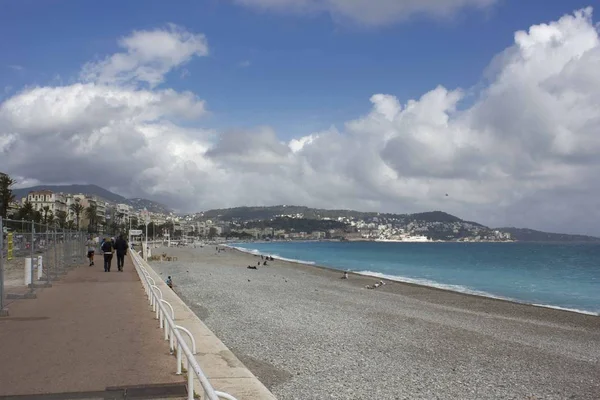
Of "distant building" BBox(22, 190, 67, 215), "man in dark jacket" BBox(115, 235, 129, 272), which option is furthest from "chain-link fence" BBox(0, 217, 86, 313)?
"distant building" BBox(22, 190, 67, 215)

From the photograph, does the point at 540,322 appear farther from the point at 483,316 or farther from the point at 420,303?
the point at 420,303

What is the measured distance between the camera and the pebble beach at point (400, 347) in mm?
9164

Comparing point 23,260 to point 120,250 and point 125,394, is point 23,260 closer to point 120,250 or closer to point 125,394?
point 120,250

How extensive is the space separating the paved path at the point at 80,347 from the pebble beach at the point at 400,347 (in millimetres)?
2076

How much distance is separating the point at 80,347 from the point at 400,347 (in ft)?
24.4

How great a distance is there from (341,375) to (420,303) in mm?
15942

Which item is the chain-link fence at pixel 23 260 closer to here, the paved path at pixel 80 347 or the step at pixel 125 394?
the paved path at pixel 80 347

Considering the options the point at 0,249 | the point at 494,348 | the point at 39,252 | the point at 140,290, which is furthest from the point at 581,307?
the point at 0,249

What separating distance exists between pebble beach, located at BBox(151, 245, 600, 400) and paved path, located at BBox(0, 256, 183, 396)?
2076 mm

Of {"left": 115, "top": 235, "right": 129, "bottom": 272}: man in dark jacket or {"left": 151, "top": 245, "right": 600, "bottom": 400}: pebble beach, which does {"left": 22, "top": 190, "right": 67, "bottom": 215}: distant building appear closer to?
{"left": 115, "top": 235, "right": 129, "bottom": 272}: man in dark jacket

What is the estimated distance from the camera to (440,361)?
1136cm

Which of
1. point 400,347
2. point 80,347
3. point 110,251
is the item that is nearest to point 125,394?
point 80,347

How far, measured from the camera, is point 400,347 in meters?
12.6

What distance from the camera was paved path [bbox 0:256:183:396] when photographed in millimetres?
5961
